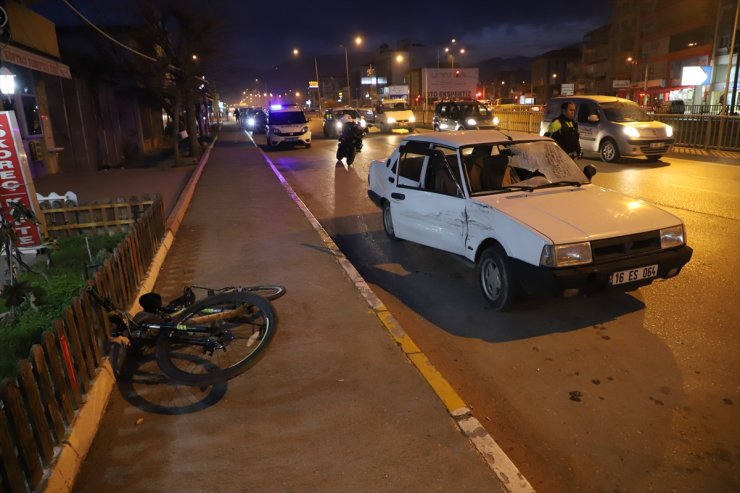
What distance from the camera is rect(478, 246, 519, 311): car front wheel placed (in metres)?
4.83

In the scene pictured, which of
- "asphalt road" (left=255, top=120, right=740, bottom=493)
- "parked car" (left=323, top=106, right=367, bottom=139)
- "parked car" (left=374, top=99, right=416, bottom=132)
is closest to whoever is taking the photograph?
"asphalt road" (left=255, top=120, right=740, bottom=493)

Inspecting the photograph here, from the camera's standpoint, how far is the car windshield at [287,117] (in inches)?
1007

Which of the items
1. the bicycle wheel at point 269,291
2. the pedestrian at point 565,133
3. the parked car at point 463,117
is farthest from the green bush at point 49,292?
the parked car at point 463,117

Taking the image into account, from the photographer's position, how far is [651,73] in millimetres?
53281

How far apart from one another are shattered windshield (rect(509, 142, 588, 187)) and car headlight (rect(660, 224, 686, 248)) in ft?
4.21

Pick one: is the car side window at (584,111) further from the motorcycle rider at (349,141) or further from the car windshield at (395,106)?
the car windshield at (395,106)

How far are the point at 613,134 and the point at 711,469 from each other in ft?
44.1

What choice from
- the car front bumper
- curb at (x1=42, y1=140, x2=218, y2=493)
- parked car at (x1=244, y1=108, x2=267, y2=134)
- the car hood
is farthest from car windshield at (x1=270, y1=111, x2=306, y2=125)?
curb at (x1=42, y1=140, x2=218, y2=493)

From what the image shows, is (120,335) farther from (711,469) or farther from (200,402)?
(711,469)

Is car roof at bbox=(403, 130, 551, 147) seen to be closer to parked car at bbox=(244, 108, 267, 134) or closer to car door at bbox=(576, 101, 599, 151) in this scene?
car door at bbox=(576, 101, 599, 151)

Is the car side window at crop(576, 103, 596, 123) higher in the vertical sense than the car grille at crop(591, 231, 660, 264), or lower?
higher

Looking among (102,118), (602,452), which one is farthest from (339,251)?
(102,118)

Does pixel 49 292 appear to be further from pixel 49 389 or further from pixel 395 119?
pixel 395 119

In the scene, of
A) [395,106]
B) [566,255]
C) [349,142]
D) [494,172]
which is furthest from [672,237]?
[395,106]
